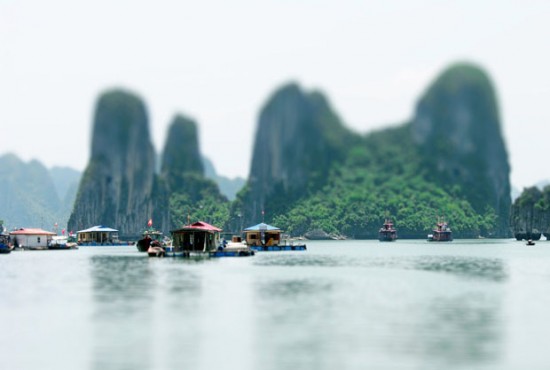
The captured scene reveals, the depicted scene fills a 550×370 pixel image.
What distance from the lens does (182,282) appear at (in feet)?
219

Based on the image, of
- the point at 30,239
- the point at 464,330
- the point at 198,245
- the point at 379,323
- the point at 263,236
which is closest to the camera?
the point at 464,330

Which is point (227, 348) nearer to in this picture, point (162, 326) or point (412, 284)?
point (162, 326)

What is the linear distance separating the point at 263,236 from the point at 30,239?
52.2 metres

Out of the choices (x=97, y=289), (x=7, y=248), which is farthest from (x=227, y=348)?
(x=7, y=248)

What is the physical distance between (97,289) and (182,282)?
774cm

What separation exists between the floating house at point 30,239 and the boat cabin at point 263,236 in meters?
48.2

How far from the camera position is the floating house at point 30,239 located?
6791 inches

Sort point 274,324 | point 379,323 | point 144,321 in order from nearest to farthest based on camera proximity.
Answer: point 274,324, point 379,323, point 144,321

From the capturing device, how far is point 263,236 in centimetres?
16038

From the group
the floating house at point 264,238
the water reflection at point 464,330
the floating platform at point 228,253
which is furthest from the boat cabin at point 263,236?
the water reflection at point 464,330

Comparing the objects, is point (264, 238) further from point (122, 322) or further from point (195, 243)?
point (122, 322)

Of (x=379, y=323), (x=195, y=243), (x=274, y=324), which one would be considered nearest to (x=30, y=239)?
(x=195, y=243)

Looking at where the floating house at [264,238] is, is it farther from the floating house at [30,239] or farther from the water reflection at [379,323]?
the water reflection at [379,323]

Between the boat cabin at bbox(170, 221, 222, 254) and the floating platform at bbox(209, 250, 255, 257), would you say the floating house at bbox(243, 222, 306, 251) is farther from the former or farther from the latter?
the boat cabin at bbox(170, 221, 222, 254)
